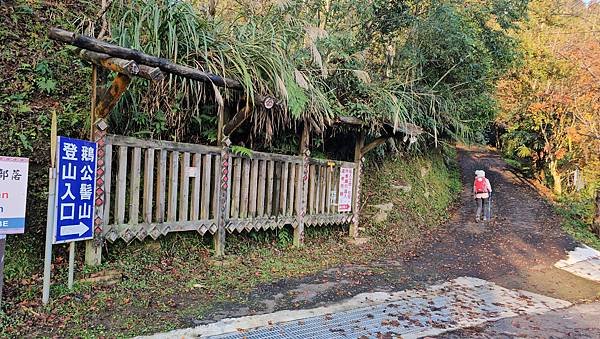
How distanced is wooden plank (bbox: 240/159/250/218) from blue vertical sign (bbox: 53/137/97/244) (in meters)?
2.46

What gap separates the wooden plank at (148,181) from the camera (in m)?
5.47

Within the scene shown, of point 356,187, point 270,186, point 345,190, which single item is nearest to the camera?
point 270,186

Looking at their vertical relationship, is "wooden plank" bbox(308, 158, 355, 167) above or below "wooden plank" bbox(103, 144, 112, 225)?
above

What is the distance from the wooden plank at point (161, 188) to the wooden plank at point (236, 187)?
121cm

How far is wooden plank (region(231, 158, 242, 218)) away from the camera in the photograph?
6.66 meters

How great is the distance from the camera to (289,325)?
4.48 meters

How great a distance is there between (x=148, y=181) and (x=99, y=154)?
2.41 feet

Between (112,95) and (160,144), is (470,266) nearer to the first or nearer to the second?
(160,144)

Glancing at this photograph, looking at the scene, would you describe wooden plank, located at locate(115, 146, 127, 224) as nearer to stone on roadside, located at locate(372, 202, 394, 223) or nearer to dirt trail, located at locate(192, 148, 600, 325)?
dirt trail, located at locate(192, 148, 600, 325)

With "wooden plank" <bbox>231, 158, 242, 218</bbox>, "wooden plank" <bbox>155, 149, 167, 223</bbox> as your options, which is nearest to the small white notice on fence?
"wooden plank" <bbox>231, 158, 242, 218</bbox>

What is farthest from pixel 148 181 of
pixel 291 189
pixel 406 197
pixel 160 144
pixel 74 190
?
pixel 406 197

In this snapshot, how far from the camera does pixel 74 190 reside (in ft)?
14.6

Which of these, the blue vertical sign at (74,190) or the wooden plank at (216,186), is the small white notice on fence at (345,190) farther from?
the blue vertical sign at (74,190)

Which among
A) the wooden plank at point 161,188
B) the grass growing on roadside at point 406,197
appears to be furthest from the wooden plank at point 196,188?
the grass growing on roadside at point 406,197
